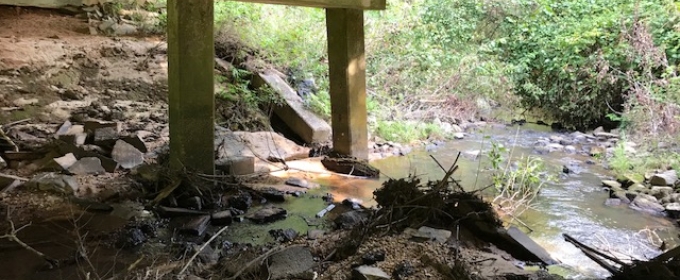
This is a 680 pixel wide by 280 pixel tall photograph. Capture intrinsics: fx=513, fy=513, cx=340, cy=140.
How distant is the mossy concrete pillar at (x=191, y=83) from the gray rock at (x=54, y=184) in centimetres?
83

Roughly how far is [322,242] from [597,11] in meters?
9.29

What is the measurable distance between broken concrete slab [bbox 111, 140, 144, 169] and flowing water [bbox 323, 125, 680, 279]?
1.94 meters

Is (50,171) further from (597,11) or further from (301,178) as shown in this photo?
(597,11)

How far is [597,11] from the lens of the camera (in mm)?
10289

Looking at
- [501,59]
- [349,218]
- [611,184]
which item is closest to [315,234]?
[349,218]

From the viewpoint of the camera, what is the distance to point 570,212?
502 centimetres

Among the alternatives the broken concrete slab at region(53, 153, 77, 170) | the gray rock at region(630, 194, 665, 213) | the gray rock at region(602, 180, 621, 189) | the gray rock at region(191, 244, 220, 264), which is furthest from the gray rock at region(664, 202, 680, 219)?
the broken concrete slab at region(53, 153, 77, 170)

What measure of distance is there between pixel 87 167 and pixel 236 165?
53.2 inches

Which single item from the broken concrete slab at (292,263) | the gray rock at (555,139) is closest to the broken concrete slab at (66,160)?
the broken concrete slab at (292,263)

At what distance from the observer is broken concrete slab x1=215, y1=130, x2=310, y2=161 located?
568 cm

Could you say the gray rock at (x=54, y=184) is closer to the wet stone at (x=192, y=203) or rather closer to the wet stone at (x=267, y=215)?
the wet stone at (x=192, y=203)

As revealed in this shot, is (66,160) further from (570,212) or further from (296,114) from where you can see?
(570,212)

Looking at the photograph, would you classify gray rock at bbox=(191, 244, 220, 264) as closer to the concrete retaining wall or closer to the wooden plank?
the wooden plank

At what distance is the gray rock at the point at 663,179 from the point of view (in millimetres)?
5953
